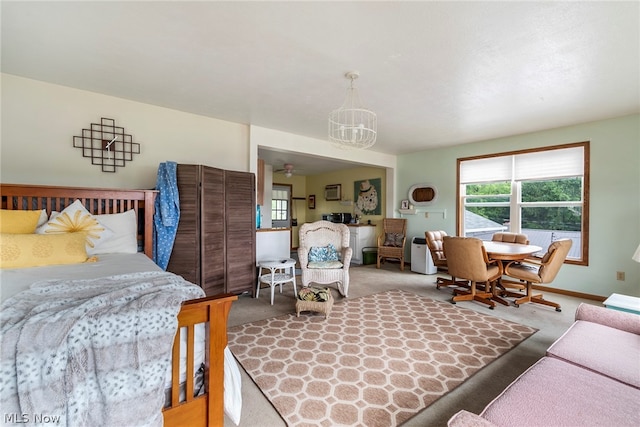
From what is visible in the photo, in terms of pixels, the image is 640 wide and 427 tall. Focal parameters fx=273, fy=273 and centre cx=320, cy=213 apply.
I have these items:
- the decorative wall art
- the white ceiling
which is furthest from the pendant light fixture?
the decorative wall art

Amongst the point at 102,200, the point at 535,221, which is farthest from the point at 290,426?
the point at 535,221

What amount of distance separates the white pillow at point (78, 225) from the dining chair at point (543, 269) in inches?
179

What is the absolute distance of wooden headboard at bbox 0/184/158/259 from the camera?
2.38 meters

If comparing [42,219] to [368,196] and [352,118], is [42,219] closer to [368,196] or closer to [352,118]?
[352,118]

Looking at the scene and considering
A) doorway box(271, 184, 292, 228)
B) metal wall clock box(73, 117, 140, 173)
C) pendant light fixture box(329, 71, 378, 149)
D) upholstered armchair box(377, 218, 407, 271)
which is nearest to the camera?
pendant light fixture box(329, 71, 378, 149)

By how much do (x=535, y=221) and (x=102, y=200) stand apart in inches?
235

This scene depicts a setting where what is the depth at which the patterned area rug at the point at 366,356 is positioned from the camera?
168cm

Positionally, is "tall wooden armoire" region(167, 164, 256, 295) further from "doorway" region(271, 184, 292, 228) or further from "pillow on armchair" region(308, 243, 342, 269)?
"doorway" region(271, 184, 292, 228)

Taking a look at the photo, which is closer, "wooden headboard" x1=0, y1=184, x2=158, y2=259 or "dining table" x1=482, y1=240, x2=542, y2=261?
"wooden headboard" x1=0, y1=184, x2=158, y2=259

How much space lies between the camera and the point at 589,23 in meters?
1.83

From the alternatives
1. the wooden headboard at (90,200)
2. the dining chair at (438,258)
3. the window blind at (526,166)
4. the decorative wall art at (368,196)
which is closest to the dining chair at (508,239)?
the dining chair at (438,258)

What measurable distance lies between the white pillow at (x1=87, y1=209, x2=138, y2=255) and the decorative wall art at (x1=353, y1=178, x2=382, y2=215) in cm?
519

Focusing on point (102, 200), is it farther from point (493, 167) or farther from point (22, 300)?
point (493, 167)

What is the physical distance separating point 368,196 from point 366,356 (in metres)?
5.07
